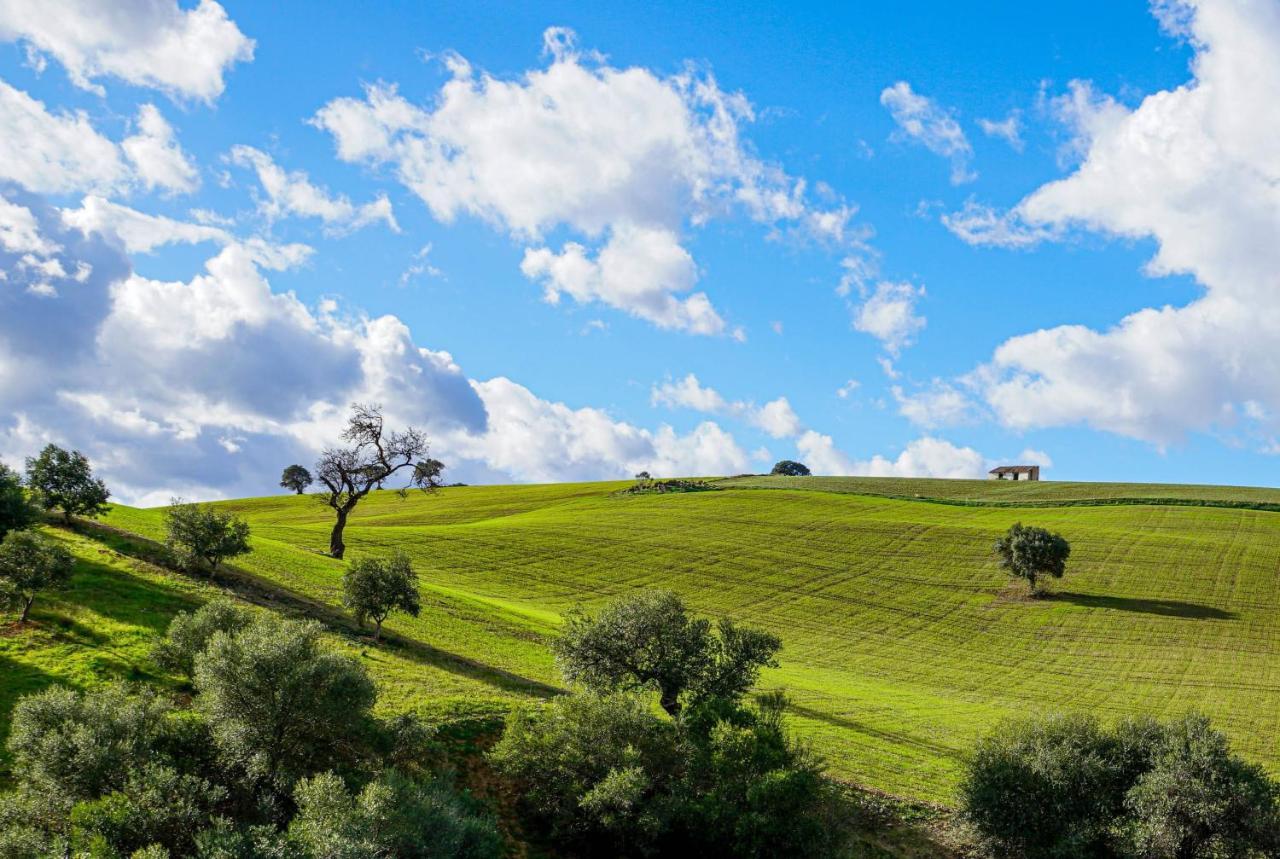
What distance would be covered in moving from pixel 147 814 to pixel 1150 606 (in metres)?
92.3

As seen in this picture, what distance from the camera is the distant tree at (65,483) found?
5669 centimetres

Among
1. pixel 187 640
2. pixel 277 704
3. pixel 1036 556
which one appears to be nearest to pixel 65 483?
pixel 187 640

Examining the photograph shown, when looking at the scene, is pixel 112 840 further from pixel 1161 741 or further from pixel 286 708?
pixel 1161 741

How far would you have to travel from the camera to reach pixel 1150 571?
319 ft

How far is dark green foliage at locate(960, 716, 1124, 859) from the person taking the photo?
129ft

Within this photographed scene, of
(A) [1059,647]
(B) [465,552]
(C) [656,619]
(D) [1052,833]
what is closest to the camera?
(D) [1052,833]

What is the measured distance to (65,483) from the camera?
5738 cm

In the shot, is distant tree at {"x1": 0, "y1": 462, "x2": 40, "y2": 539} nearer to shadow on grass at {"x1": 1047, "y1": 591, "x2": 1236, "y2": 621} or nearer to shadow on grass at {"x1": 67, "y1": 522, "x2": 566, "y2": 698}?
shadow on grass at {"x1": 67, "y1": 522, "x2": 566, "y2": 698}

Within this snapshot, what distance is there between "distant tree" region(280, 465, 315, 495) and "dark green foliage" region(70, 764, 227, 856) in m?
88.8

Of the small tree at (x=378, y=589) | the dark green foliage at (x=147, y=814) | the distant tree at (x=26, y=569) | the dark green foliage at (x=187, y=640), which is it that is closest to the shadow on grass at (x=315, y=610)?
the small tree at (x=378, y=589)

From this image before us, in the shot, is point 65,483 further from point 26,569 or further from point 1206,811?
point 1206,811

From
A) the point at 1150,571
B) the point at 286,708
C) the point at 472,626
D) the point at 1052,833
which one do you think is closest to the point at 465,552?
the point at 472,626

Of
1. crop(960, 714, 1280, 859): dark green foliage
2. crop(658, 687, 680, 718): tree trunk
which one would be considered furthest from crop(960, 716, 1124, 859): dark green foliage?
crop(658, 687, 680, 718): tree trunk

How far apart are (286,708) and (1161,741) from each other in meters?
42.2
